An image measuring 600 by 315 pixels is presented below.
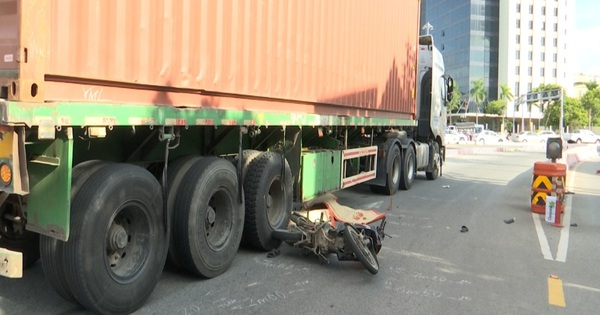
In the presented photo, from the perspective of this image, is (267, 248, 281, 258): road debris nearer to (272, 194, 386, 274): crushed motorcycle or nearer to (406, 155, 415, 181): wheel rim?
(272, 194, 386, 274): crushed motorcycle

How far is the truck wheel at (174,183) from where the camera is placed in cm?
446

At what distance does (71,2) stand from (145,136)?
51.8 inches

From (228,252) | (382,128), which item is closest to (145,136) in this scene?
(228,252)

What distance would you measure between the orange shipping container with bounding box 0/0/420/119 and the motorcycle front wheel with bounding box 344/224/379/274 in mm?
1850

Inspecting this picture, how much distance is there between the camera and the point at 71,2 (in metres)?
3.42

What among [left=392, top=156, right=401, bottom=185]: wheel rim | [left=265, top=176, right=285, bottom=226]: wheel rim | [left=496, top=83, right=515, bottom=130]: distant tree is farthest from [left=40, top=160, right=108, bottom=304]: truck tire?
[left=496, top=83, right=515, bottom=130]: distant tree

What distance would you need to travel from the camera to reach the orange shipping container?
10.6 feet

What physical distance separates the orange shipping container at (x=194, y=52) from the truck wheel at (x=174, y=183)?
557 mm

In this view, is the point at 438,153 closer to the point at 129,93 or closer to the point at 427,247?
the point at 427,247

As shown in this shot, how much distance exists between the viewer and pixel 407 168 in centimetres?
1167

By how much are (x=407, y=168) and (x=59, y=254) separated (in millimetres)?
9273

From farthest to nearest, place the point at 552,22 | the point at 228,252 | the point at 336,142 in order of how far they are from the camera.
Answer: the point at 552,22, the point at 336,142, the point at 228,252

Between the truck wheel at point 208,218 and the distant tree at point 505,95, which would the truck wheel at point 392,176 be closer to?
the truck wheel at point 208,218

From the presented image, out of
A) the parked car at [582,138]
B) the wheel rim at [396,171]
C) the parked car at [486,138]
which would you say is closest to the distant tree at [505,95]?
the parked car at [582,138]
